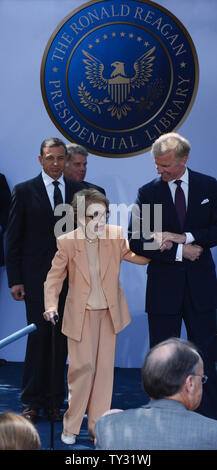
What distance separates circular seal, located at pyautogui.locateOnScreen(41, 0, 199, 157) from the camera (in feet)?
19.5

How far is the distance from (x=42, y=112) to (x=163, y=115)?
0.96 metres

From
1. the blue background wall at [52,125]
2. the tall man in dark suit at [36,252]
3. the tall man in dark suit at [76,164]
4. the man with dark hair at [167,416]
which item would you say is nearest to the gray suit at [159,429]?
the man with dark hair at [167,416]

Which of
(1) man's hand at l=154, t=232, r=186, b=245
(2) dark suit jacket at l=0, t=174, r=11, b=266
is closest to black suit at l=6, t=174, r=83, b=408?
(1) man's hand at l=154, t=232, r=186, b=245

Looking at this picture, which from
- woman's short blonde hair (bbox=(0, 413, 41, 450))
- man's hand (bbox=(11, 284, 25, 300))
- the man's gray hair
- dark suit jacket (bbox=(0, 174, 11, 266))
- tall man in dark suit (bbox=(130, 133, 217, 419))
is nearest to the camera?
woman's short blonde hair (bbox=(0, 413, 41, 450))

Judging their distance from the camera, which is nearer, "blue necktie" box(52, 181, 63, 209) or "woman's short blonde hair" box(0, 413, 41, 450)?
"woman's short blonde hair" box(0, 413, 41, 450)

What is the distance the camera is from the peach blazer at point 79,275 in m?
4.12

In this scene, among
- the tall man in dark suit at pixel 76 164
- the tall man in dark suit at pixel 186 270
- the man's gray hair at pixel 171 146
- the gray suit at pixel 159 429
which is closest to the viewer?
the gray suit at pixel 159 429

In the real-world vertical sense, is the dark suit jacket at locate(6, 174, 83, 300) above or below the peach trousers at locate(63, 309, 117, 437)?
above

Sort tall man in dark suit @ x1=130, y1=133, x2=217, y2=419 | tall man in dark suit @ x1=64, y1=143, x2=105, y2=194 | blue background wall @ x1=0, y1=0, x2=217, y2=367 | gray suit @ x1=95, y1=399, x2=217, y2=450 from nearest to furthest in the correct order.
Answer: gray suit @ x1=95, y1=399, x2=217, y2=450
tall man in dark suit @ x1=130, y1=133, x2=217, y2=419
tall man in dark suit @ x1=64, y1=143, x2=105, y2=194
blue background wall @ x1=0, y1=0, x2=217, y2=367

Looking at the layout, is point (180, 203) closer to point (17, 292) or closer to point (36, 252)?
point (36, 252)

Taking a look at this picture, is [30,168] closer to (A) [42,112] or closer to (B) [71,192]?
(A) [42,112]

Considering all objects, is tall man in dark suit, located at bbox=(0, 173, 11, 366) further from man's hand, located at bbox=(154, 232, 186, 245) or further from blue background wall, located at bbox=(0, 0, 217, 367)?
man's hand, located at bbox=(154, 232, 186, 245)

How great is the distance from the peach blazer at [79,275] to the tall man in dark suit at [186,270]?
0.14 meters

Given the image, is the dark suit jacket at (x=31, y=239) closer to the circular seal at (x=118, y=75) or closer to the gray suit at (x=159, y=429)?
the circular seal at (x=118, y=75)
